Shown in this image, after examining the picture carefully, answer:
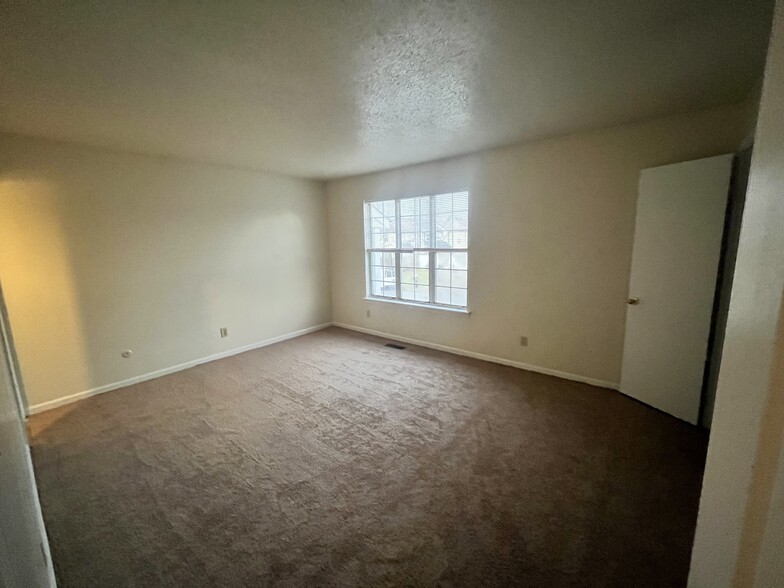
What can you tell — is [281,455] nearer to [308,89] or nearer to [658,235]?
[308,89]

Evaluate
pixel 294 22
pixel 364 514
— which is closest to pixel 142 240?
pixel 294 22

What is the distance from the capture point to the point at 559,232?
3.33 m

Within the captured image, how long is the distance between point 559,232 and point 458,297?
1411mm

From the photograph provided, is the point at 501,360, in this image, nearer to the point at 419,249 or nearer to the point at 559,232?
the point at 559,232

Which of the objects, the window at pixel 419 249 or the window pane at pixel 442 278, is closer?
the window at pixel 419 249

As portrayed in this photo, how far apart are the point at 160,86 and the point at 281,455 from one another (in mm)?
2481

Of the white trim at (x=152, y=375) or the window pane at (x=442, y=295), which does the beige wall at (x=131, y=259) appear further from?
the window pane at (x=442, y=295)

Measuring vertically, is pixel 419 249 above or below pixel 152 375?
above

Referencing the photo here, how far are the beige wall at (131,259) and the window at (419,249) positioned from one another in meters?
1.27

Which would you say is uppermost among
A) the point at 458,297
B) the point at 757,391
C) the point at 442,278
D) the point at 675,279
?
the point at 757,391

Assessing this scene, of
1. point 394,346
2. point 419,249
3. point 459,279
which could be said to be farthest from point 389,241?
point 394,346

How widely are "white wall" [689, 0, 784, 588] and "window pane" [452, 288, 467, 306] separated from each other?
356 centimetres

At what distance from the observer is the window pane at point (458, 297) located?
166 inches

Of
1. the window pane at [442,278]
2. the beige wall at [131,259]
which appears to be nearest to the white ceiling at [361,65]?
the beige wall at [131,259]
